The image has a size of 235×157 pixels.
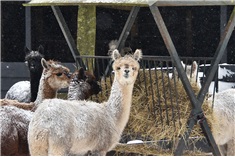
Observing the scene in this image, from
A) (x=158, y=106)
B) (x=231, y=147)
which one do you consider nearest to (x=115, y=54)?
(x=158, y=106)

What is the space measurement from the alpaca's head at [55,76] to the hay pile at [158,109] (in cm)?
80

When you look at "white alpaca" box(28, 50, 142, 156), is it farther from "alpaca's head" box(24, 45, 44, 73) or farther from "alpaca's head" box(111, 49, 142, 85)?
"alpaca's head" box(24, 45, 44, 73)

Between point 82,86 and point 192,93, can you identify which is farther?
point 82,86

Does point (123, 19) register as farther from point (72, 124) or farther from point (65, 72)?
point (72, 124)

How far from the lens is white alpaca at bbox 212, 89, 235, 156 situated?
750cm

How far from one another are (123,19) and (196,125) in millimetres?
8269

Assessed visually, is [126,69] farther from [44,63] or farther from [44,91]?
[44,91]

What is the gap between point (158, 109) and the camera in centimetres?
728

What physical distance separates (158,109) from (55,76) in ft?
3.99

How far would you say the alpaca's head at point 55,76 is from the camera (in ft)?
24.6

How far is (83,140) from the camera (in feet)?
19.7

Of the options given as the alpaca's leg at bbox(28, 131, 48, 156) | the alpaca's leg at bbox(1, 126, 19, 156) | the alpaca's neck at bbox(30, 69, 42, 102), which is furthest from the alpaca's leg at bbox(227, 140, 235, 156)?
the alpaca's leg at bbox(28, 131, 48, 156)

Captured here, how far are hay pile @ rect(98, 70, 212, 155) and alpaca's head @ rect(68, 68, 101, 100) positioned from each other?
18.3 inches

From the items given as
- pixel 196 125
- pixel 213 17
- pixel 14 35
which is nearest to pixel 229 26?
pixel 196 125
